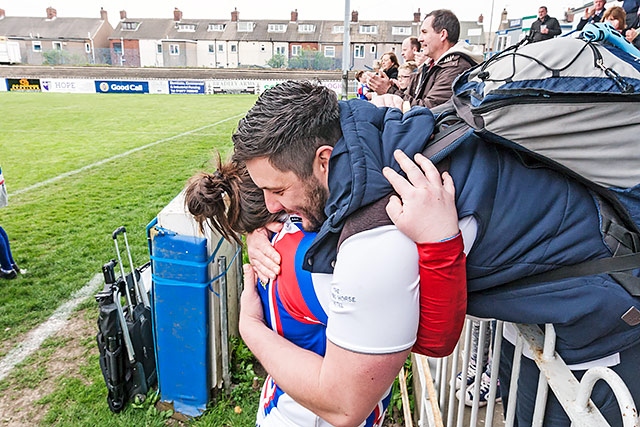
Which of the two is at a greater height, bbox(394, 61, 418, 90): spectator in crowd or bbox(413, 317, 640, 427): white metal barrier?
bbox(394, 61, 418, 90): spectator in crowd

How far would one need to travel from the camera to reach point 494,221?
1232mm

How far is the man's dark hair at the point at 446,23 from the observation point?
16.5 feet

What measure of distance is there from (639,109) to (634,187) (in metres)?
0.18

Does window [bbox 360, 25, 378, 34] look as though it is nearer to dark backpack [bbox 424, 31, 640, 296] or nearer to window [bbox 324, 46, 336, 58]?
window [bbox 324, 46, 336, 58]

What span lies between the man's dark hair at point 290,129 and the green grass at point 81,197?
0.74 meters

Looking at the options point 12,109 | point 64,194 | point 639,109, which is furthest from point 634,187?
point 12,109

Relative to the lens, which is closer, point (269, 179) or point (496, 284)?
point (496, 284)

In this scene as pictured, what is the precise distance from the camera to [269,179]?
1458 mm

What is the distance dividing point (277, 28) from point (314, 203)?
237ft

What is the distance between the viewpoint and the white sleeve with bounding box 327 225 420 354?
1144 millimetres

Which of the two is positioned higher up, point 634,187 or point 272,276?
point 634,187

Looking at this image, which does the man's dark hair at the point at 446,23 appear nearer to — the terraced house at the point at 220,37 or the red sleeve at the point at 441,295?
the red sleeve at the point at 441,295

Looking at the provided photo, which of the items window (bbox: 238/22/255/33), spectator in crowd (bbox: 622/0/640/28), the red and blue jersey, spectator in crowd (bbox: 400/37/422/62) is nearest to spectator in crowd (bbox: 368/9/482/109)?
spectator in crowd (bbox: 400/37/422/62)

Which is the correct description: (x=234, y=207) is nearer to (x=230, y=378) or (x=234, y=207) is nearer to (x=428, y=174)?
(x=428, y=174)
